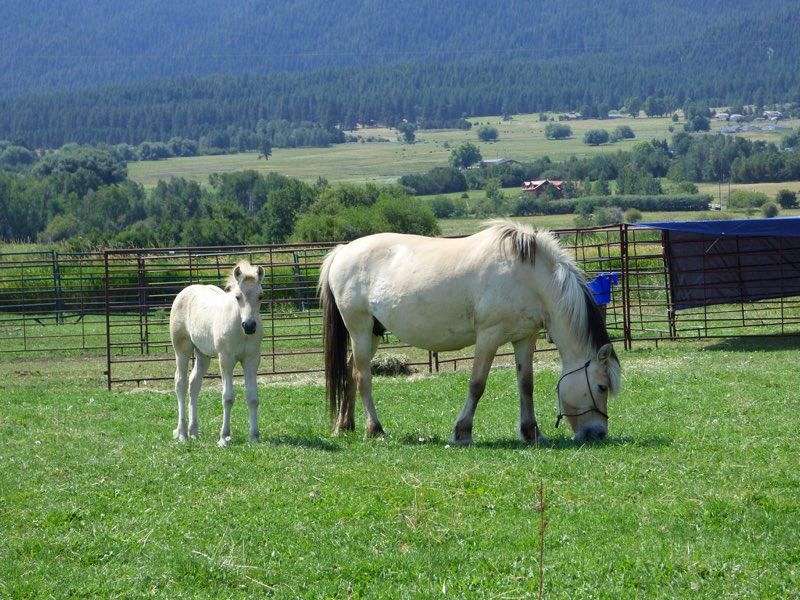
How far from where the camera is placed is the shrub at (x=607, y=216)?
7900cm

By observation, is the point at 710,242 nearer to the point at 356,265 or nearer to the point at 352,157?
the point at 356,265

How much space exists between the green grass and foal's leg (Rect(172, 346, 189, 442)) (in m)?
0.22

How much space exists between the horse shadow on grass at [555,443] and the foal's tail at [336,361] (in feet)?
2.89

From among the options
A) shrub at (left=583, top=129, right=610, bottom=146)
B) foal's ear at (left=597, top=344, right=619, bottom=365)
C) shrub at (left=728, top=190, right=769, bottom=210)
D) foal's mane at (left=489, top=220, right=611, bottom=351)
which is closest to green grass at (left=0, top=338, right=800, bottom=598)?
foal's ear at (left=597, top=344, right=619, bottom=365)

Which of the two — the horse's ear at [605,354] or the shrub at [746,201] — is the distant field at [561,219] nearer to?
the shrub at [746,201]

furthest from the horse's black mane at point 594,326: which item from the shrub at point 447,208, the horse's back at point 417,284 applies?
the shrub at point 447,208

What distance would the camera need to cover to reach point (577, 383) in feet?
34.3

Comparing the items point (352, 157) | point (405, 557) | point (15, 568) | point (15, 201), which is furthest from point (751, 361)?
point (352, 157)

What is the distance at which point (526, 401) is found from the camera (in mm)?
10633

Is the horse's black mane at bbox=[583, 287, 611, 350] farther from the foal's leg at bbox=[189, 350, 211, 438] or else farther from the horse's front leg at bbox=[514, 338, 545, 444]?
the foal's leg at bbox=[189, 350, 211, 438]

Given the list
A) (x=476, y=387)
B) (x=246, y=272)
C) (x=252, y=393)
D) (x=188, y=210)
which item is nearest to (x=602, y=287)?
(x=476, y=387)

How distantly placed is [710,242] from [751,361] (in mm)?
5099

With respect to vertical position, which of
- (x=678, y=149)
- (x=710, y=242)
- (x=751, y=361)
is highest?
(x=678, y=149)

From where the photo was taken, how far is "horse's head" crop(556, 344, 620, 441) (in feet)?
34.2
